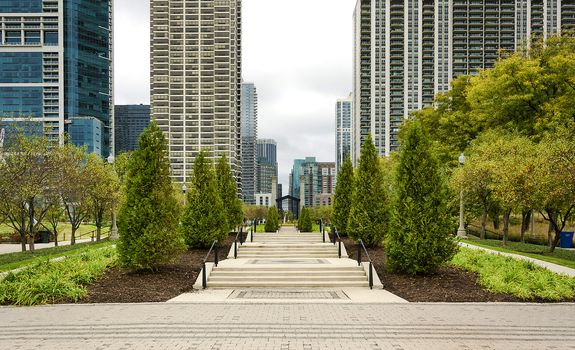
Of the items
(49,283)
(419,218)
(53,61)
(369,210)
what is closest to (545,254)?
(369,210)

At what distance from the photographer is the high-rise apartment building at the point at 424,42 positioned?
11056cm

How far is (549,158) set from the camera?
58.8 feet

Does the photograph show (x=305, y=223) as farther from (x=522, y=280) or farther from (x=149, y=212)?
(x=522, y=280)

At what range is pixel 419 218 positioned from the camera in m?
13.4

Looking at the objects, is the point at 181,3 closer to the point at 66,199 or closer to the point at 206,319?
the point at 66,199

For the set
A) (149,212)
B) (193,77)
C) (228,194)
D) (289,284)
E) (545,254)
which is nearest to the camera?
(289,284)

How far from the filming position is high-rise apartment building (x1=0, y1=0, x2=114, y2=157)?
14112 cm

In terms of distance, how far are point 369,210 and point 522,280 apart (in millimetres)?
7663

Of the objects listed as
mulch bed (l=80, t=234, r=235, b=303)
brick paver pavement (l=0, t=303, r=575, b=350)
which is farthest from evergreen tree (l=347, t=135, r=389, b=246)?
brick paver pavement (l=0, t=303, r=575, b=350)

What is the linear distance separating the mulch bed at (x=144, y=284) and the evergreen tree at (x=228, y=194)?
9.16 meters

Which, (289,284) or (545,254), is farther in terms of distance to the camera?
(545,254)

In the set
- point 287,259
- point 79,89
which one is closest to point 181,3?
point 79,89

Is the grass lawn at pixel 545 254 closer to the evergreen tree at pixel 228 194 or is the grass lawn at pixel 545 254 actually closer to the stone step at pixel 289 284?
the stone step at pixel 289 284

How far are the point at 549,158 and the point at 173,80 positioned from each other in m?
132
